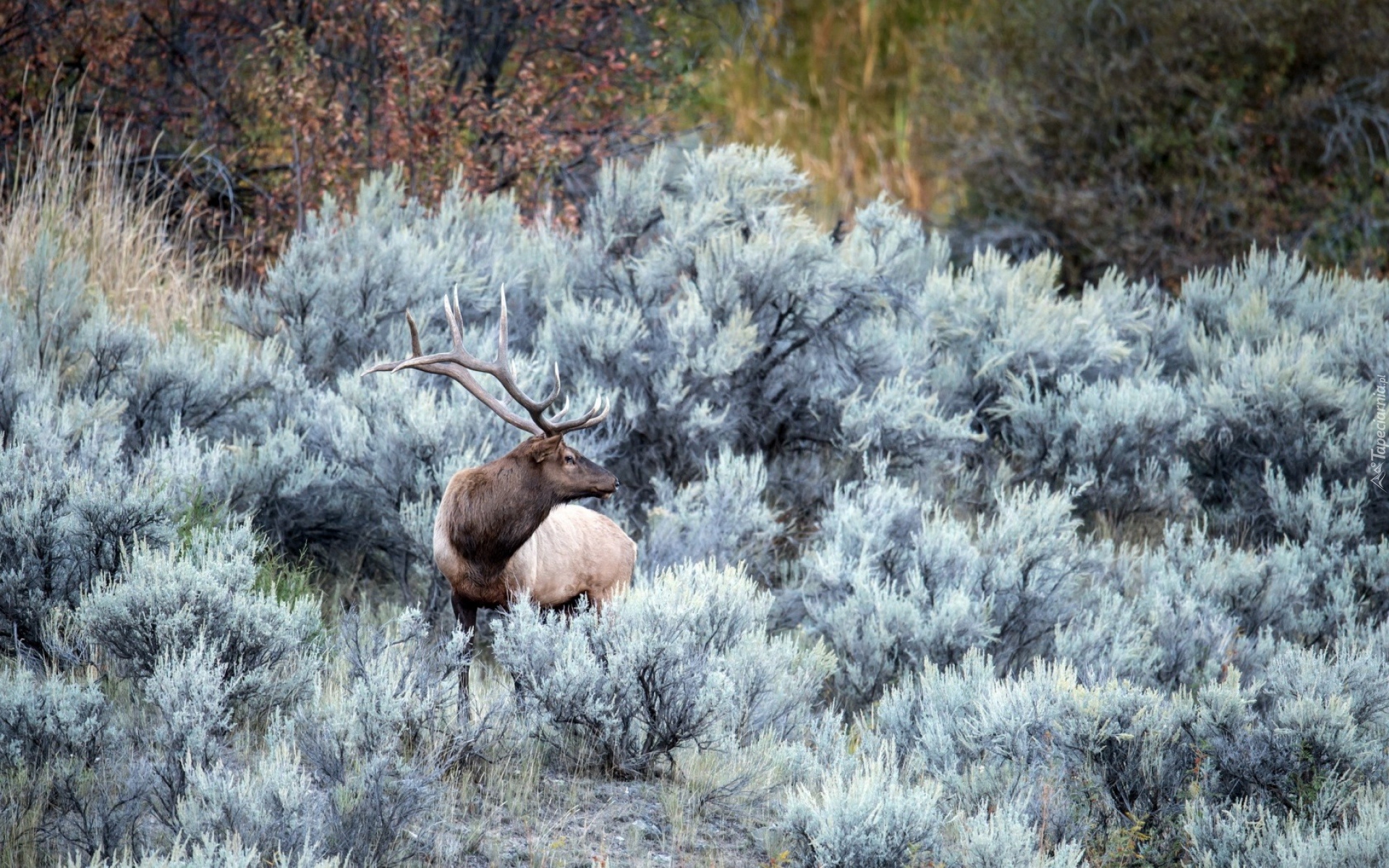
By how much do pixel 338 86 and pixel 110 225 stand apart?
2165 mm

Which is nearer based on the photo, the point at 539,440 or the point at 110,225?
the point at 539,440

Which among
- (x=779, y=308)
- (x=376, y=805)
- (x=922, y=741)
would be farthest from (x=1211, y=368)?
(x=376, y=805)

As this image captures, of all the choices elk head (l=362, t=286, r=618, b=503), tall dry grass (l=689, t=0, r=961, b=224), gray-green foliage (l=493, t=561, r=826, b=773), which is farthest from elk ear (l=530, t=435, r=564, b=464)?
tall dry grass (l=689, t=0, r=961, b=224)

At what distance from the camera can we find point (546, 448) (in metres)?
4.80

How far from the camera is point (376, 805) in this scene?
3.65 meters

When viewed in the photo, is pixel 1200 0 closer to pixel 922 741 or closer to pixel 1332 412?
pixel 1332 412

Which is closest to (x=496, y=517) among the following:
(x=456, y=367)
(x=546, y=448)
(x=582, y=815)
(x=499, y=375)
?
(x=546, y=448)

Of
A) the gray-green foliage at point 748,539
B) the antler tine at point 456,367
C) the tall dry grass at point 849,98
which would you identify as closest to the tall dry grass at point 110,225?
the gray-green foliage at point 748,539

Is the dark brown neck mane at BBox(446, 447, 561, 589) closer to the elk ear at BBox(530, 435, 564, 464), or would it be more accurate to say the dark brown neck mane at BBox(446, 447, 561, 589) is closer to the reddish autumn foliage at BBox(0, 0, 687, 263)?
the elk ear at BBox(530, 435, 564, 464)

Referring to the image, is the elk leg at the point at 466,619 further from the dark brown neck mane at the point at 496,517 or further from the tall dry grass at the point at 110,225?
the tall dry grass at the point at 110,225

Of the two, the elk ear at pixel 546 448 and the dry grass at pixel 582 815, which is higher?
the elk ear at pixel 546 448

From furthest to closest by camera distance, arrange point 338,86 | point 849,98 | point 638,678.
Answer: point 849,98 < point 338,86 < point 638,678

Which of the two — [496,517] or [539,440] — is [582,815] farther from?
[539,440]

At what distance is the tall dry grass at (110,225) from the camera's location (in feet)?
23.8
